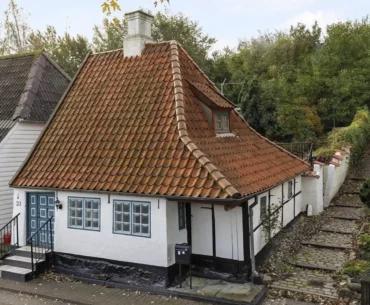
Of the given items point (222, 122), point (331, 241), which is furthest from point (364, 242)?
point (222, 122)

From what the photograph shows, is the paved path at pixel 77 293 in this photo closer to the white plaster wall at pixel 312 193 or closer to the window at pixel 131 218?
the window at pixel 131 218

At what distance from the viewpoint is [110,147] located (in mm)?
12023

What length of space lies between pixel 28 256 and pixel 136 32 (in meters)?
7.66

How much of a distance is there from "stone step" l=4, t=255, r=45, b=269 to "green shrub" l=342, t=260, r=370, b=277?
8.37 meters

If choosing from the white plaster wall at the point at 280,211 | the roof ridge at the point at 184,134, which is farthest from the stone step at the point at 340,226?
the roof ridge at the point at 184,134

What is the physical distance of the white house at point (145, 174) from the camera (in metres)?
10.6

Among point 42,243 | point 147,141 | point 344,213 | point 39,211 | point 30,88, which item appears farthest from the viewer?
point 344,213

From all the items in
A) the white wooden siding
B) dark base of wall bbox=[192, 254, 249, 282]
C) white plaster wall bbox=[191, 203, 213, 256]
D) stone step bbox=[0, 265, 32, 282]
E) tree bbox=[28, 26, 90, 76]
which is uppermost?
tree bbox=[28, 26, 90, 76]

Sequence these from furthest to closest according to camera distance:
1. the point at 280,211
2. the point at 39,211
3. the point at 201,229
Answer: the point at 280,211 → the point at 39,211 → the point at 201,229

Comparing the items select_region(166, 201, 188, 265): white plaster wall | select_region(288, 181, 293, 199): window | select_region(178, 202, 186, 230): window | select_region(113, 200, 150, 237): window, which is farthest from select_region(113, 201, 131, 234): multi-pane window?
select_region(288, 181, 293, 199): window

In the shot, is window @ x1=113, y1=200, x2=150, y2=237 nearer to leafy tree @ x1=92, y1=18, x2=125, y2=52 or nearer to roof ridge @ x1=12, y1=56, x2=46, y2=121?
roof ridge @ x1=12, y1=56, x2=46, y2=121

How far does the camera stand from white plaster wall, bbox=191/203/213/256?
1112 cm

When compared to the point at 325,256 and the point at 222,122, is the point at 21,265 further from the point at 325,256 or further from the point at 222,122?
the point at 325,256

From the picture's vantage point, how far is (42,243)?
41.7 feet
